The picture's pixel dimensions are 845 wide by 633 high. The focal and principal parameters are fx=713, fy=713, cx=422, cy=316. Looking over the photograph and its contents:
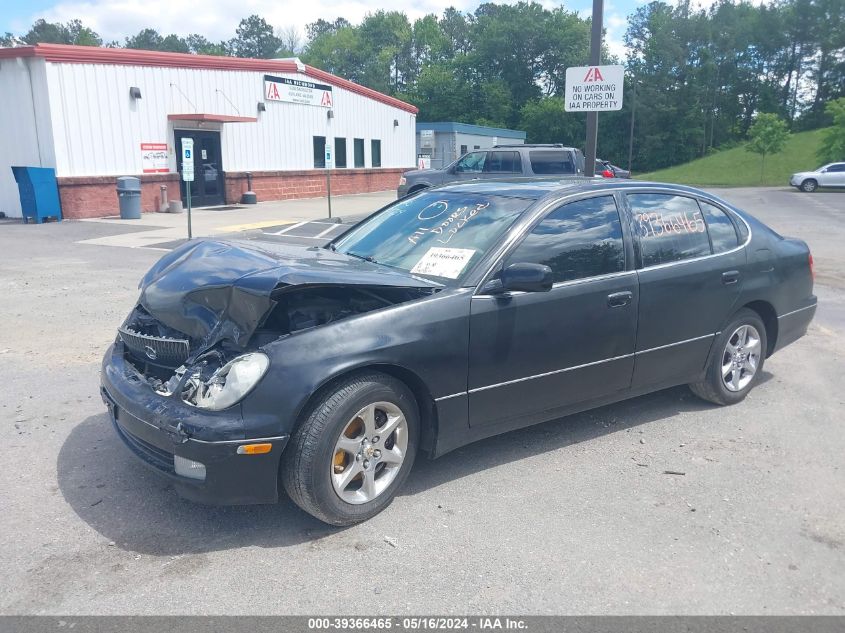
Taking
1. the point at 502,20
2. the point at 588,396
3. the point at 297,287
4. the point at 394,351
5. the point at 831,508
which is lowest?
the point at 831,508

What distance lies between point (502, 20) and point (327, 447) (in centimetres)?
9116

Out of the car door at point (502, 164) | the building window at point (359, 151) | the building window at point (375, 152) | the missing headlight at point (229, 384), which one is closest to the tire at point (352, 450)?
the missing headlight at point (229, 384)

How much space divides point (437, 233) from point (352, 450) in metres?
1.58

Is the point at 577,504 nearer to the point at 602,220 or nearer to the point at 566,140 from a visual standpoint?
the point at 602,220

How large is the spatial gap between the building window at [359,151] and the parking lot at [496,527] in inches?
1043

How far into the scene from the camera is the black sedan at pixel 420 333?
332 cm

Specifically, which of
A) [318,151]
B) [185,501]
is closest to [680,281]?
[185,501]

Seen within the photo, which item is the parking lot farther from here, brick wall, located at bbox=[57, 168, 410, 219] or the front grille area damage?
brick wall, located at bbox=[57, 168, 410, 219]

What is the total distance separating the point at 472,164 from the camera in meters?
17.3

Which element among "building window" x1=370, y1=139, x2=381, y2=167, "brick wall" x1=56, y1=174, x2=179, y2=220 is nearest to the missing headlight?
"brick wall" x1=56, y1=174, x2=179, y2=220

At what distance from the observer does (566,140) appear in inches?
2992

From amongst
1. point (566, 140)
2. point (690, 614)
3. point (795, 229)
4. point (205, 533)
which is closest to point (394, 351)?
point (205, 533)

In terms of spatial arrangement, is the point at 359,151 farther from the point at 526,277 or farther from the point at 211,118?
the point at 526,277

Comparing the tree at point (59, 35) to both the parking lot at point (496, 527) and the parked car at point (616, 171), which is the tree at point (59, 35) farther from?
the parking lot at point (496, 527)
